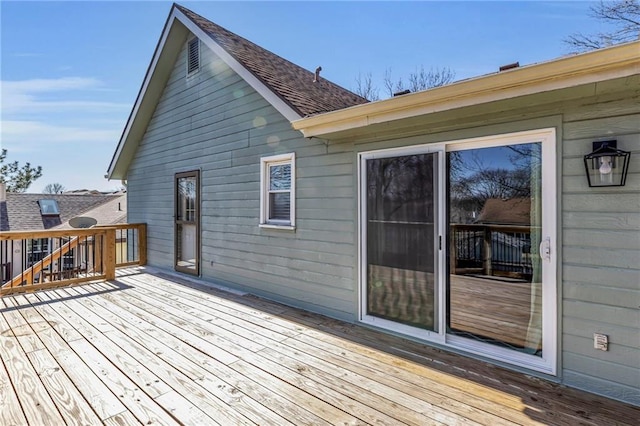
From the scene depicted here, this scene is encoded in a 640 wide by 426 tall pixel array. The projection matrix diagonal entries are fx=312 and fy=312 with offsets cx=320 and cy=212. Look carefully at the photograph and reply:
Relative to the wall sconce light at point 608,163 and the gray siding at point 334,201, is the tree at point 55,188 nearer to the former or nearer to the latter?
the gray siding at point 334,201

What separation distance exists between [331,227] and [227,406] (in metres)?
2.30

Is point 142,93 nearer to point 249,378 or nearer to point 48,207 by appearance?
point 249,378

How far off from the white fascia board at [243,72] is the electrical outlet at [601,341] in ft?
11.7

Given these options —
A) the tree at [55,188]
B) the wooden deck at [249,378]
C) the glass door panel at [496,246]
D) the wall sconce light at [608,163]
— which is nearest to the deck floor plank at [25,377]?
the wooden deck at [249,378]

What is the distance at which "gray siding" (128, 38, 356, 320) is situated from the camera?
12.9 feet

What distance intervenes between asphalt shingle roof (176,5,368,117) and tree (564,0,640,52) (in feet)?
19.6

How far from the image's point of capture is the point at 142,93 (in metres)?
6.91

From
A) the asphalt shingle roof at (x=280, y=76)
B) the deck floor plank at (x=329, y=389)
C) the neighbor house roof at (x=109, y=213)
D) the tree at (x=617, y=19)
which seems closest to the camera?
the deck floor plank at (x=329, y=389)

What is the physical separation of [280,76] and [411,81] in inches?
377

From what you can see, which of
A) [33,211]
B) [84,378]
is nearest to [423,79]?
[84,378]

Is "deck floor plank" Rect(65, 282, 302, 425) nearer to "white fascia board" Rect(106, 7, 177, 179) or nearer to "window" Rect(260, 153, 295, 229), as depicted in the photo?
"window" Rect(260, 153, 295, 229)

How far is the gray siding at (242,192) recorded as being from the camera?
12.9ft

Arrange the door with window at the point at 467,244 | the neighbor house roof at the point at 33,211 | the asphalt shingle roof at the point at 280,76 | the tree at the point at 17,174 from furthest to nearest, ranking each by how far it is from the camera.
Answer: the tree at the point at 17,174
the neighbor house roof at the point at 33,211
the asphalt shingle roof at the point at 280,76
the door with window at the point at 467,244

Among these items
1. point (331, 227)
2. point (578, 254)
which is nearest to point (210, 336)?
point (331, 227)
